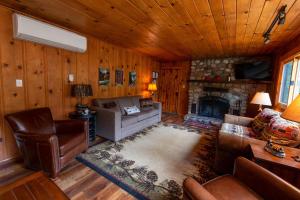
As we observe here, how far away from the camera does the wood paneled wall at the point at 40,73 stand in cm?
214

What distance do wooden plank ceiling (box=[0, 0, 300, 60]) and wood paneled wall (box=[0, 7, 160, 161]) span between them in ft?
1.61

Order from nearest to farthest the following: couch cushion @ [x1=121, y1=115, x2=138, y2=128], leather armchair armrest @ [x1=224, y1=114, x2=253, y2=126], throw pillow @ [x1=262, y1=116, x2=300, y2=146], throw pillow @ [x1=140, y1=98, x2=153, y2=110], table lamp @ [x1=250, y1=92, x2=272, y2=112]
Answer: throw pillow @ [x1=262, y1=116, x2=300, y2=146] < table lamp @ [x1=250, y1=92, x2=272, y2=112] < leather armchair armrest @ [x1=224, y1=114, x2=253, y2=126] < couch cushion @ [x1=121, y1=115, x2=138, y2=128] < throw pillow @ [x1=140, y1=98, x2=153, y2=110]

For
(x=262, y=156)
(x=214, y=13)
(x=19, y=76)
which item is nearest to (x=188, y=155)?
(x=262, y=156)

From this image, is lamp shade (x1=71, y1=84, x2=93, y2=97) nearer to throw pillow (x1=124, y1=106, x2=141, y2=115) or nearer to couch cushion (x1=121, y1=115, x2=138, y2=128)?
couch cushion (x1=121, y1=115, x2=138, y2=128)

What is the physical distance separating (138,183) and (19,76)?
2.45 metres

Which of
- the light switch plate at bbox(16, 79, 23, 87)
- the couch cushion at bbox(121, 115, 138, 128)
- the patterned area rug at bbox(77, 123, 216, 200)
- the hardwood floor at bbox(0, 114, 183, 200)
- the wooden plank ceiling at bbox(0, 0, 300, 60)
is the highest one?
the wooden plank ceiling at bbox(0, 0, 300, 60)

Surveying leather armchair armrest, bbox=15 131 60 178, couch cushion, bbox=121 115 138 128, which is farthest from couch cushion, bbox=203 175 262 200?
couch cushion, bbox=121 115 138 128

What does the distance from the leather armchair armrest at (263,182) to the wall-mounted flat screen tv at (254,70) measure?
410cm

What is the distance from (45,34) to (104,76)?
5.19 ft

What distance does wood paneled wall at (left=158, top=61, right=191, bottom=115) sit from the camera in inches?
230

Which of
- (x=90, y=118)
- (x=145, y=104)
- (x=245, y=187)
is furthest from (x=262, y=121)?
(x=90, y=118)

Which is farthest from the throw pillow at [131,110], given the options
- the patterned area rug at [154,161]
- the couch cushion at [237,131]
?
the couch cushion at [237,131]

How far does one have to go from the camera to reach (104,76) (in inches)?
148

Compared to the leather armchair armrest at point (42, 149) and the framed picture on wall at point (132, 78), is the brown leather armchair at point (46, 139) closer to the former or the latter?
the leather armchair armrest at point (42, 149)
